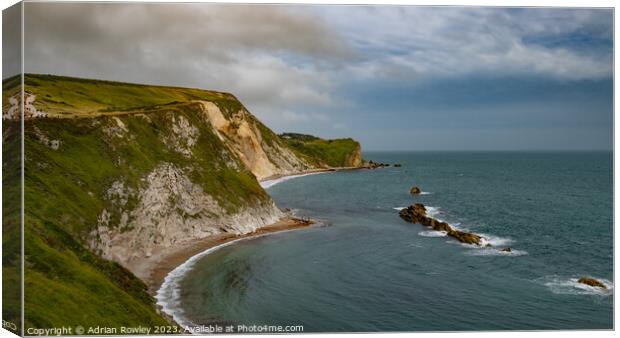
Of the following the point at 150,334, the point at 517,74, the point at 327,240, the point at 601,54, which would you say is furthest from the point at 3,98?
the point at 327,240

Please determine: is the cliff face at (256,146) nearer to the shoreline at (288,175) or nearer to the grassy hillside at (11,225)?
the shoreline at (288,175)

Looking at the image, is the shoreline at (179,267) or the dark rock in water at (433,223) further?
the dark rock in water at (433,223)

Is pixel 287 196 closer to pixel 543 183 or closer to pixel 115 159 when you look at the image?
pixel 115 159

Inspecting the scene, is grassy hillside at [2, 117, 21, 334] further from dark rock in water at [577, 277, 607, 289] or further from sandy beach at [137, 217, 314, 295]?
dark rock in water at [577, 277, 607, 289]

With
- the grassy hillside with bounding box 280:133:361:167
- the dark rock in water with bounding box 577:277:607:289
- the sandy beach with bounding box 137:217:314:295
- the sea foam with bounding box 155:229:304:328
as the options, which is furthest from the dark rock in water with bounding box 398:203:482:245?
the grassy hillside with bounding box 280:133:361:167

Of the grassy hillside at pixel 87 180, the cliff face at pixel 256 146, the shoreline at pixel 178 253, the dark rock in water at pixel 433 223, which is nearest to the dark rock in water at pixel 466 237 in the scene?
the dark rock in water at pixel 433 223

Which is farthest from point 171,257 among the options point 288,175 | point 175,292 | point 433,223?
point 288,175

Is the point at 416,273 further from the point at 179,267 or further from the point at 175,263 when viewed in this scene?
the point at 175,263
